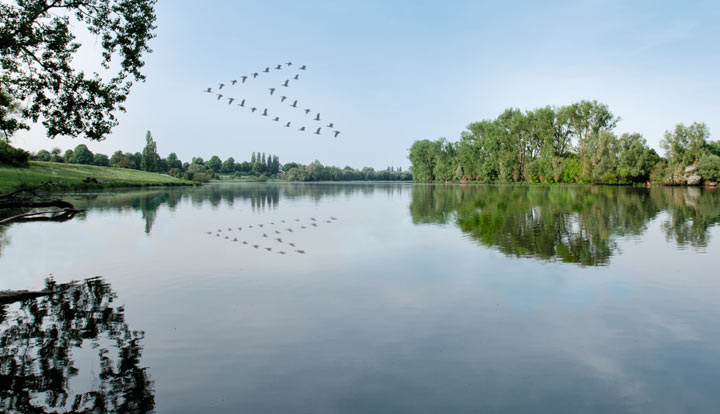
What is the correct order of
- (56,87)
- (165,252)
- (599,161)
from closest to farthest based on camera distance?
1. (56,87)
2. (165,252)
3. (599,161)

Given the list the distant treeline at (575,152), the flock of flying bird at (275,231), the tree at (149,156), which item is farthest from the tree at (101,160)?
the flock of flying bird at (275,231)

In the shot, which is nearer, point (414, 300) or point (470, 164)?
point (414, 300)

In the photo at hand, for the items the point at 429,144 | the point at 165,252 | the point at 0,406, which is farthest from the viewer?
the point at 429,144

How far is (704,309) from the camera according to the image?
9977 mm

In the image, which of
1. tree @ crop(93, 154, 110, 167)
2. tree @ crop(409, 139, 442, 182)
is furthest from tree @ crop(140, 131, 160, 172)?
tree @ crop(409, 139, 442, 182)

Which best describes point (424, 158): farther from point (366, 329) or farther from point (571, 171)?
point (366, 329)

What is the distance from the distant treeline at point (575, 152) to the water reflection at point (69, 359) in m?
97.6

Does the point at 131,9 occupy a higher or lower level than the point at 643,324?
higher

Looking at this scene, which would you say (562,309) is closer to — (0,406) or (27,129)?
(0,406)

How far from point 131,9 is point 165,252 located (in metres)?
9.86

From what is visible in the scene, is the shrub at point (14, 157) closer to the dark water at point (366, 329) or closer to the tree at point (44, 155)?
the dark water at point (366, 329)

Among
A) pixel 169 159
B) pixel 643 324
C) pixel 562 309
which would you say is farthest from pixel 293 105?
pixel 169 159

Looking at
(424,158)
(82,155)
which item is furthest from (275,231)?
(82,155)

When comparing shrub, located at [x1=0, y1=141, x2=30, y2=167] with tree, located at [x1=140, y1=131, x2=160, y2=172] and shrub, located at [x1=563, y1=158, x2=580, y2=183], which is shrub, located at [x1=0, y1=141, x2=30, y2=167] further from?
shrub, located at [x1=563, y1=158, x2=580, y2=183]
